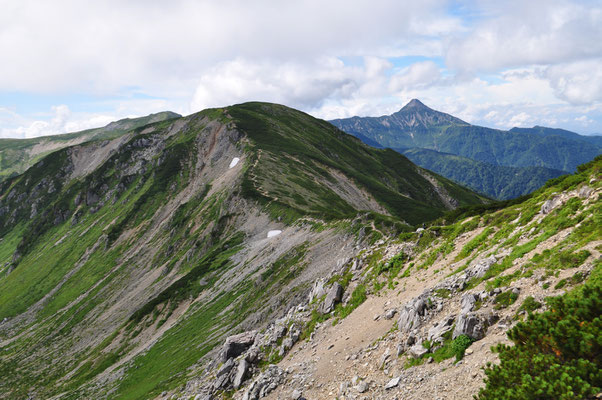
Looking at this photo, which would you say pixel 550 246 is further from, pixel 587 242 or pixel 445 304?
pixel 445 304

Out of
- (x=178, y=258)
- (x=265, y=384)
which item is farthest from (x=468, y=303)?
(x=178, y=258)

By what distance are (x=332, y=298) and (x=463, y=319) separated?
1782 cm

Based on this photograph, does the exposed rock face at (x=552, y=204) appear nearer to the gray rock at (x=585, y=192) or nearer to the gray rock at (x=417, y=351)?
the gray rock at (x=585, y=192)

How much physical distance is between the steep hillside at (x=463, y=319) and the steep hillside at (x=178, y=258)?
7.29m

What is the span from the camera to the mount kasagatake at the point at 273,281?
17859 mm

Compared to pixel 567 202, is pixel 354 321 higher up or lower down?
lower down

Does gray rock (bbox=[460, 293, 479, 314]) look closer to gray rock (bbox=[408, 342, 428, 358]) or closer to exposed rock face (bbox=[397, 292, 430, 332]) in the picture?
exposed rock face (bbox=[397, 292, 430, 332])

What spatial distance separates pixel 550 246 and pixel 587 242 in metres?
2.49

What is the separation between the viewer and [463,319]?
1730 cm

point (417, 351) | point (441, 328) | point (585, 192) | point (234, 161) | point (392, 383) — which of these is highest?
point (234, 161)

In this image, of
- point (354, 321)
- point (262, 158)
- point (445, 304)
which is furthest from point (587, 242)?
point (262, 158)

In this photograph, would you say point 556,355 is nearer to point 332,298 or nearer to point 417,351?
point 417,351

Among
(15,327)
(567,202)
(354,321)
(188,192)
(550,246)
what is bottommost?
(15,327)

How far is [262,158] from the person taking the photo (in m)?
143
